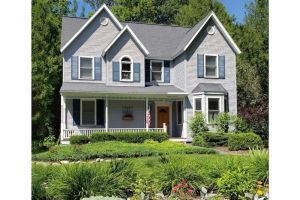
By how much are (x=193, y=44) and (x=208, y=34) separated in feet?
3.61

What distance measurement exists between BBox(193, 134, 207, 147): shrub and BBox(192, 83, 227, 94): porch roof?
265cm

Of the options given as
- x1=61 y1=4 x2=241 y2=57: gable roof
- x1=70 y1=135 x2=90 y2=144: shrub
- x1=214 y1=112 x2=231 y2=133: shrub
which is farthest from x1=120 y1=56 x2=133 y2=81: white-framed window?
x1=214 y1=112 x2=231 y2=133: shrub

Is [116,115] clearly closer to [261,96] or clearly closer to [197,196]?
[261,96]

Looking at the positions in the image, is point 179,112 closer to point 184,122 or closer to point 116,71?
point 184,122

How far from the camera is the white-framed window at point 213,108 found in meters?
Answer: 18.7

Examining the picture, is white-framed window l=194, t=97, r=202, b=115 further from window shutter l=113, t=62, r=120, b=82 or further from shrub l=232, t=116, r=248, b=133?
window shutter l=113, t=62, r=120, b=82

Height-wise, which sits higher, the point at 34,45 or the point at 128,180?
the point at 34,45

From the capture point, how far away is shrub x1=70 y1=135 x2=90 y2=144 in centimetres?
1627

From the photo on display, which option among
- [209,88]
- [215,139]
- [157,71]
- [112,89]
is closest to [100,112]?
[112,89]

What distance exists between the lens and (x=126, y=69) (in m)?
19.2

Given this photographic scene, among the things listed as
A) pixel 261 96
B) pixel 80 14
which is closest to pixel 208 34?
pixel 261 96

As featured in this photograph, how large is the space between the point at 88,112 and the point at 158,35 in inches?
267

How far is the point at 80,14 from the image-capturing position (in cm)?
2752
